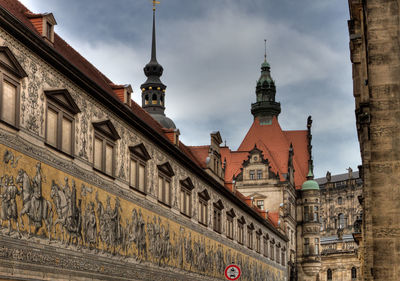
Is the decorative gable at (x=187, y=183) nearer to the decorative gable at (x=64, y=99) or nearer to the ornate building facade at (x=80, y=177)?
the ornate building facade at (x=80, y=177)

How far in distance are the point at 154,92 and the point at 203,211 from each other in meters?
19.6

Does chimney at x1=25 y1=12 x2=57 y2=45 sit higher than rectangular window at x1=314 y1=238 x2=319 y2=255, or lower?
higher

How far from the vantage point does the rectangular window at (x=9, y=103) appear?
1552cm

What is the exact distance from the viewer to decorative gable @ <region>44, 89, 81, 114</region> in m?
17.8

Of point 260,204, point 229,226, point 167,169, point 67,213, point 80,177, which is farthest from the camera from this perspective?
point 260,204

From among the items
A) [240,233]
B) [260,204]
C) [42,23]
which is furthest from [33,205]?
[260,204]

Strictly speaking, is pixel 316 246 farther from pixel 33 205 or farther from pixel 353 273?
pixel 33 205

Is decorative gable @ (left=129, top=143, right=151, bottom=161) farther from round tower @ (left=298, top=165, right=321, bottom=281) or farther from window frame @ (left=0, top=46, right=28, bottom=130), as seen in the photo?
round tower @ (left=298, top=165, right=321, bottom=281)

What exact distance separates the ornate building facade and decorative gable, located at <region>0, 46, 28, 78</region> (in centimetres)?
3

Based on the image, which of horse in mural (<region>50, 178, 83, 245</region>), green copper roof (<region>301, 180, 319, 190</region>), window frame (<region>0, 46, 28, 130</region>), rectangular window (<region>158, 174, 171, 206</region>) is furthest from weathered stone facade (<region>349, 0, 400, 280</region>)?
green copper roof (<region>301, 180, 319, 190</region>)

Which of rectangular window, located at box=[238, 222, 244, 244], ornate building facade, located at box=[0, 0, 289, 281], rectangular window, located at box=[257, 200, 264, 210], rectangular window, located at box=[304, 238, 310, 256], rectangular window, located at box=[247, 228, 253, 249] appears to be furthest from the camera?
rectangular window, located at box=[304, 238, 310, 256]

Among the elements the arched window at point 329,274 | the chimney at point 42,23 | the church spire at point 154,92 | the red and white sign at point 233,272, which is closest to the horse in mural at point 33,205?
the chimney at point 42,23

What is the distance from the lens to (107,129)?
70.9ft

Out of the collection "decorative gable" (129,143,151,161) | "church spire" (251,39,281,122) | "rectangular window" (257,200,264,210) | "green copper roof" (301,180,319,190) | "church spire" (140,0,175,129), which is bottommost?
"decorative gable" (129,143,151,161)
